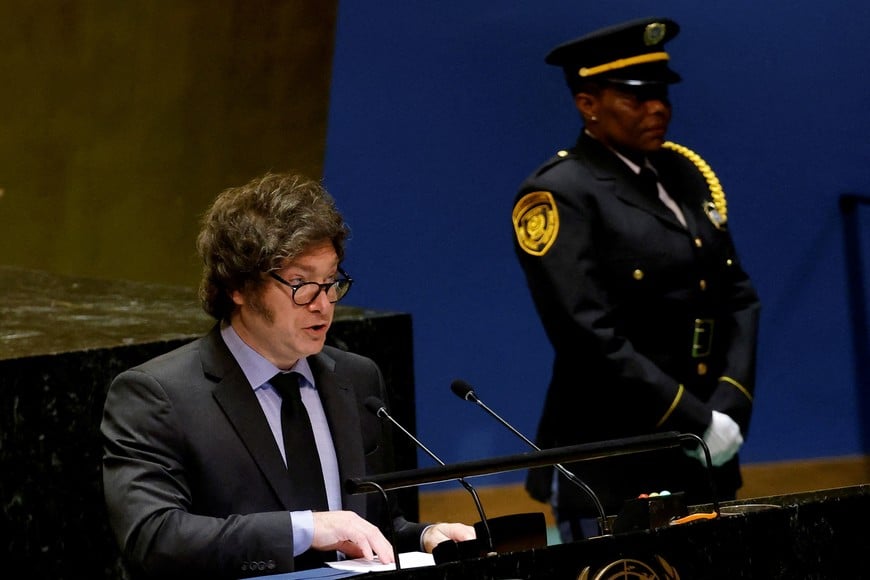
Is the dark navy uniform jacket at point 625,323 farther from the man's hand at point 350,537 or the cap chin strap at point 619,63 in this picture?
the man's hand at point 350,537

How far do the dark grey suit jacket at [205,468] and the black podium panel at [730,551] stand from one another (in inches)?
13.1

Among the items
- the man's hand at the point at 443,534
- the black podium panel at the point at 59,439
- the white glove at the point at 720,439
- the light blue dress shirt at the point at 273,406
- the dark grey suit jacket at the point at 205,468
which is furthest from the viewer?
the white glove at the point at 720,439

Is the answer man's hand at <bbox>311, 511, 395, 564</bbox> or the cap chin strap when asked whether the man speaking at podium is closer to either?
man's hand at <bbox>311, 511, 395, 564</bbox>

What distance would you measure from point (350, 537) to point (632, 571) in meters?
0.44

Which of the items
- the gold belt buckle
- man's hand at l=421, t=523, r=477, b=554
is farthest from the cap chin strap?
man's hand at l=421, t=523, r=477, b=554

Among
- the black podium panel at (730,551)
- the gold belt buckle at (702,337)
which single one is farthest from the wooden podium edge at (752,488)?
the black podium panel at (730,551)

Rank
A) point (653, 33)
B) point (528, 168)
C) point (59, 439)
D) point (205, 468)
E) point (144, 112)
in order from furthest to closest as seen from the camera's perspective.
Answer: point (144, 112), point (528, 168), point (653, 33), point (59, 439), point (205, 468)

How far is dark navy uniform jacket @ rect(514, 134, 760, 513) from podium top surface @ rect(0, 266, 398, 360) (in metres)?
0.46

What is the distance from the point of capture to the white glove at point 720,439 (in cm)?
333

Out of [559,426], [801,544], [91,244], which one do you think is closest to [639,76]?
[559,426]

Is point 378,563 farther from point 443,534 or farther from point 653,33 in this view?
point 653,33

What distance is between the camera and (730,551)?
2006mm

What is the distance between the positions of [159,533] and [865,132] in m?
3.94

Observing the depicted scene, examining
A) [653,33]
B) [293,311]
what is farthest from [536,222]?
[293,311]
